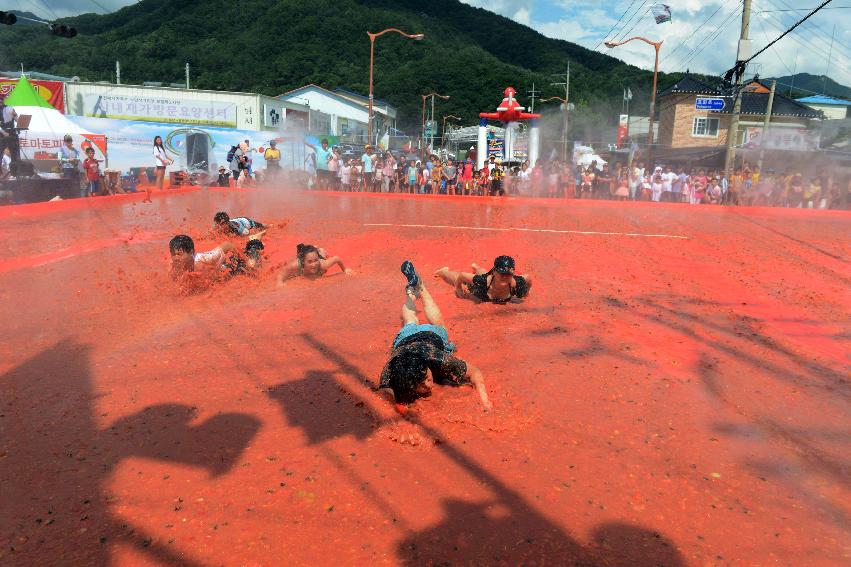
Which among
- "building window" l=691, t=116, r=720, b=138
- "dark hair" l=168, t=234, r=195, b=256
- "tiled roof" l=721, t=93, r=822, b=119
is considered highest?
"tiled roof" l=721, t=93, r=822, b=119

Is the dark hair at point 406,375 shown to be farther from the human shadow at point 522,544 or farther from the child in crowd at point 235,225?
the child in crowd at point 235,225

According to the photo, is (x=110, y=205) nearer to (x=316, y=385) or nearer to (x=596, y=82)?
(x=316, y=385)

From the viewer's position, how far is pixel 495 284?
8367 millimetres

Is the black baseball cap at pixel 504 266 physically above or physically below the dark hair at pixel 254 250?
above

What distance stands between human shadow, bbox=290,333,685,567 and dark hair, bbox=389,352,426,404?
1.21 metres

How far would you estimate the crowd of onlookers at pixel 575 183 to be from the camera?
71.8ft

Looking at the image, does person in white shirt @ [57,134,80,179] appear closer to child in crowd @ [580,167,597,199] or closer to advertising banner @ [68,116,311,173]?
advertising banner @ [68,116,311,173]

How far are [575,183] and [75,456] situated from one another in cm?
2056

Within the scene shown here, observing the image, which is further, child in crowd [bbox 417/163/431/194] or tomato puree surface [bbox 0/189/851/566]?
child in crowd [bbox 417/163/431/194]

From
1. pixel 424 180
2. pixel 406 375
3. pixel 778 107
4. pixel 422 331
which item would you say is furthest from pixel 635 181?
pixel 778 107

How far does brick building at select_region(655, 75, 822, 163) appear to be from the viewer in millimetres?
43875

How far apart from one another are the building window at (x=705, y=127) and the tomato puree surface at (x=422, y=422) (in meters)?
42.1

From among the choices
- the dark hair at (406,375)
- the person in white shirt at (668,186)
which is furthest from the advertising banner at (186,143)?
the dark hair at (406,375)

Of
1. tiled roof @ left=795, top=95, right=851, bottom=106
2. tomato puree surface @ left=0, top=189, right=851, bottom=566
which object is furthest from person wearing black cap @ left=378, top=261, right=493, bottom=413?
tiled roof @ left=795, top=95, right=851, bottom=106
